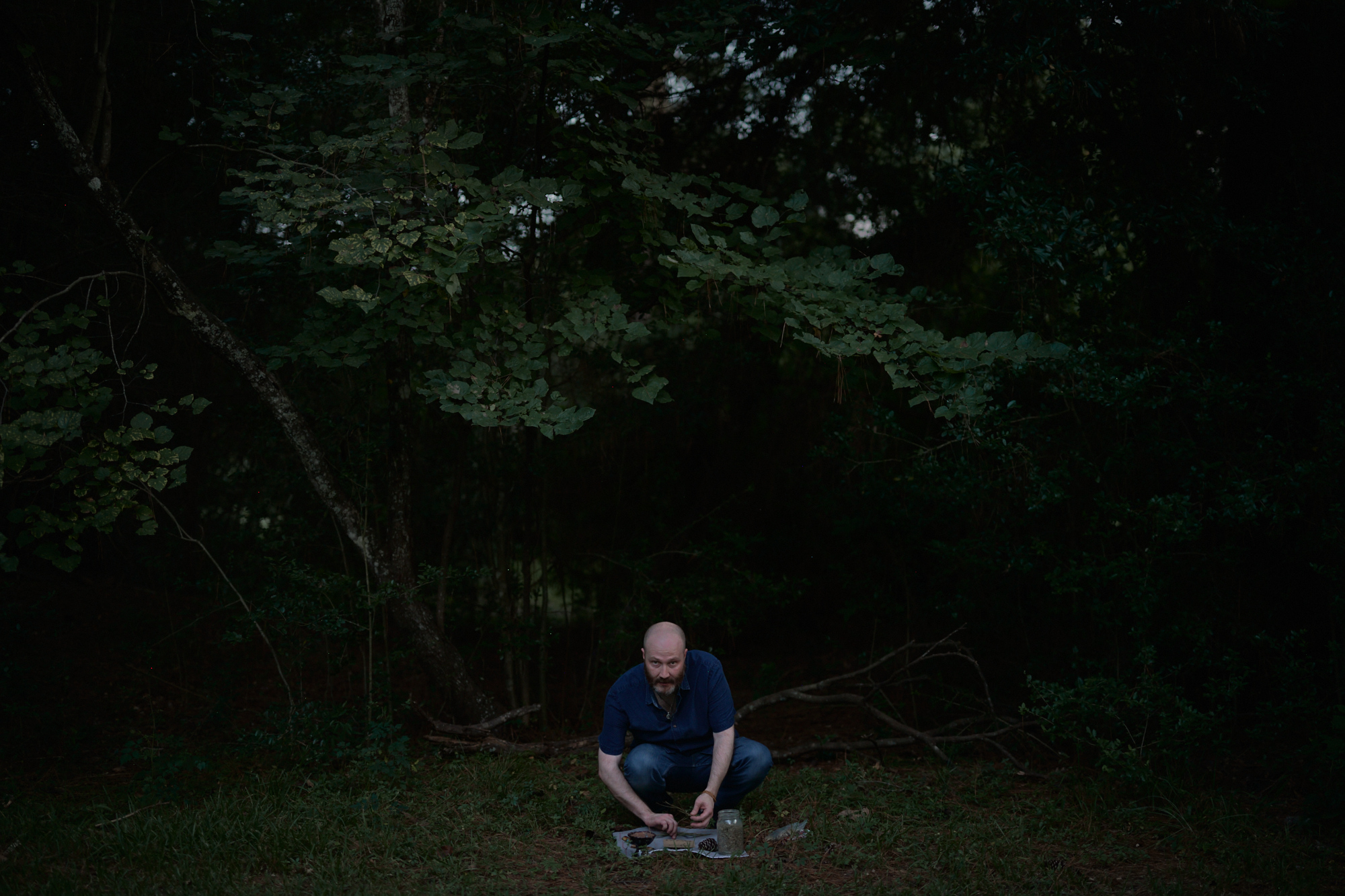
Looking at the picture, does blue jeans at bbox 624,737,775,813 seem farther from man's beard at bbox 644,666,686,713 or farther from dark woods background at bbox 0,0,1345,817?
dark woods background at bbox 0,0,1345,817

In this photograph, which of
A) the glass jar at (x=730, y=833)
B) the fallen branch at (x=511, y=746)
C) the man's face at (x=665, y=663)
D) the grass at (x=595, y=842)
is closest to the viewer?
the grass at (x=595, y=842)

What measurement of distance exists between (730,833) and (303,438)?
2.97 m

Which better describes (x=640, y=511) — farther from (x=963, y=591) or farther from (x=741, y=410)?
(x=963, y=591)

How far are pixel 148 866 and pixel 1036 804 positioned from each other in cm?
368

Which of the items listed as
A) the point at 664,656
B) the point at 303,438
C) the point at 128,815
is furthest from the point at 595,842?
the point at 303,438

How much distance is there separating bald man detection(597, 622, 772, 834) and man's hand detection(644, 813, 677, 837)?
0.23ft

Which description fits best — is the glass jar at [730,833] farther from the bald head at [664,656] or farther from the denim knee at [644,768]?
the bald head at [664,656]

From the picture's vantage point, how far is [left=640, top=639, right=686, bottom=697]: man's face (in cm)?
377

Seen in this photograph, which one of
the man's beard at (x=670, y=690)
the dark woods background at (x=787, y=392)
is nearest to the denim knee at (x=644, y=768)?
the man's beard at (x=670, y=690)

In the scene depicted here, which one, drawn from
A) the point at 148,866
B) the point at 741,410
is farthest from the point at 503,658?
the point at 148,866

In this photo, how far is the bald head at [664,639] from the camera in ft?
12.4

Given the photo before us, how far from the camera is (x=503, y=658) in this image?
6.48m

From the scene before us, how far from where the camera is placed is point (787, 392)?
278 inches

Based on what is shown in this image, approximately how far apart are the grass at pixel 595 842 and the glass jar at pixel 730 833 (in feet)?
0.20
